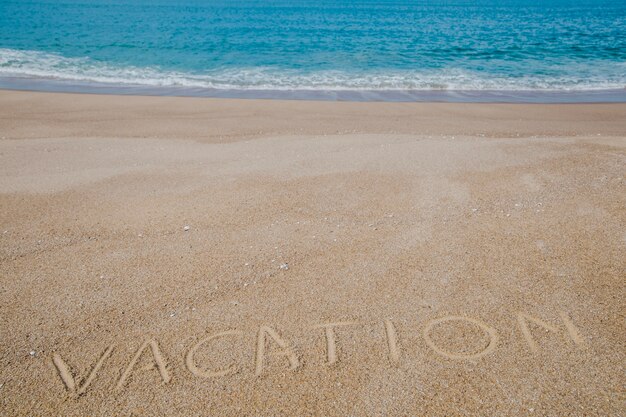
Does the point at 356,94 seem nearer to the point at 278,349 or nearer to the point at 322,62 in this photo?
the point at 322,62

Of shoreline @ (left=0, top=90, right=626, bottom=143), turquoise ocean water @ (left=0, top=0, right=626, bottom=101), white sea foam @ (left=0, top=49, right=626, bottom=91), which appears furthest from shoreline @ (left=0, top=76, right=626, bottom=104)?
shoreline @ (left=0, top=90, right=626, bottom=143)

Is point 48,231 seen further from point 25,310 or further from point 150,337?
point 150,337

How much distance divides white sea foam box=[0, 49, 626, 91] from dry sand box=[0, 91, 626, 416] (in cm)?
683

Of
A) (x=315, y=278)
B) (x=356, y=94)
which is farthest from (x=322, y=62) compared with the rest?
(x=315, y=278)

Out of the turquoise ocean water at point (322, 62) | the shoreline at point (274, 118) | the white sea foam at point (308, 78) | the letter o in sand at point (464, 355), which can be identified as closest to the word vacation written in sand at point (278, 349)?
the letter o in sand at point (464, 355)

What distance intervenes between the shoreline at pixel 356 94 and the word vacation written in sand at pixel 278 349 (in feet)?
29.8

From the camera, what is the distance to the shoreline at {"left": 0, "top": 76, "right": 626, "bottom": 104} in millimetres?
11617

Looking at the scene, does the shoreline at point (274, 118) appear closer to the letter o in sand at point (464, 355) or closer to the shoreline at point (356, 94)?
the shoreline at point (356, 94)

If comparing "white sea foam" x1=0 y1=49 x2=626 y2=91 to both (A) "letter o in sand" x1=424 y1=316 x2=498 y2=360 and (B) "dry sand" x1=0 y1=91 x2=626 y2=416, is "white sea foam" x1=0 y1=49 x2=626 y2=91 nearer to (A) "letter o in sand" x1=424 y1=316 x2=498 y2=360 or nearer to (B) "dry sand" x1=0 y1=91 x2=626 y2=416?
(B) "dry sand" x1=0 y1=91 x2=626 y2=416

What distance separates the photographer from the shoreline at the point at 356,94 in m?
11.6

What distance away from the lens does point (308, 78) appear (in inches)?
567

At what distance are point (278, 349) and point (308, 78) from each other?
12569mm

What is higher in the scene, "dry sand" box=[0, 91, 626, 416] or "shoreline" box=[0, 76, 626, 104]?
"dry sand" box=[0, 91, 626, 416]

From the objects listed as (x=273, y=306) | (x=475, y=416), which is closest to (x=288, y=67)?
(x=273, y=306)
